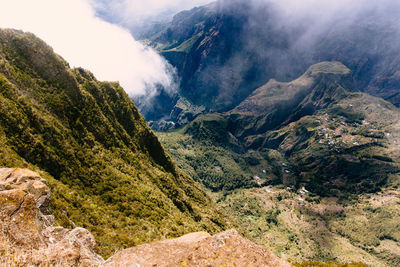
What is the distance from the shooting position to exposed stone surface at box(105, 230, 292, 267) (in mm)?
17031

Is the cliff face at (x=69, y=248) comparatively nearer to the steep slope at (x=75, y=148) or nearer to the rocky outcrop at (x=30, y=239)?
the rocky outcrop at (x=30, y=239)

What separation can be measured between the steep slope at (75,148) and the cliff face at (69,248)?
11994 millimetres

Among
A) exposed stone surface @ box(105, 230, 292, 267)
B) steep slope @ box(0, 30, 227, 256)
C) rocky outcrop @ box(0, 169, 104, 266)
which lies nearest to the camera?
rocky outcrop @ box(0, 169, 104, 266)

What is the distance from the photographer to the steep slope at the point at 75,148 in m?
41.3

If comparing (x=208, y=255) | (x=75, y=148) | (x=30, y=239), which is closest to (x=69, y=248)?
(x=30, y=239)

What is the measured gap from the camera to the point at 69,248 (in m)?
17.0

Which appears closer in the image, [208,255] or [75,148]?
[208,255]

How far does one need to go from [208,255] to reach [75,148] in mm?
56802

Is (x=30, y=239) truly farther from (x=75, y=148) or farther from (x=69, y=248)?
(x=75, y=148)

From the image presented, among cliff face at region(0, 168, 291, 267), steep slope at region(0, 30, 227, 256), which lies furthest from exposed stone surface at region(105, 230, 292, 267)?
steep slope at region(0, 30, 227, 256)

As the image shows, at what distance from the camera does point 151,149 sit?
113312mm

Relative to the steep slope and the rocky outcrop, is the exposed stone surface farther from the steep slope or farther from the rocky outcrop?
the steep slope

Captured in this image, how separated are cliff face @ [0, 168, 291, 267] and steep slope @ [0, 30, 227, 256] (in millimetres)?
11994

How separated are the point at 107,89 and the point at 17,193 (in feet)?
298
